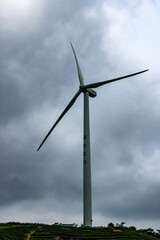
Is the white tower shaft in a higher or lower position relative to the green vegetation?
higher

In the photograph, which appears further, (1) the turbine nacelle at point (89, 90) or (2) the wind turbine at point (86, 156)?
(1) the turbine nacelle at point (89, 90)

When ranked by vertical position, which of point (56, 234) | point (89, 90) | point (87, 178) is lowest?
point (56, 234)

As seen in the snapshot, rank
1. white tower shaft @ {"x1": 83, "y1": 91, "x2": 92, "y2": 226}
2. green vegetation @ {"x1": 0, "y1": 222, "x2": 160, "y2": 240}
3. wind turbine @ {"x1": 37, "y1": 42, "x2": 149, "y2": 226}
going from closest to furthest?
green vegetation @ {"x1": 0, "y1": 222, "x2": 160, "y2": 240}, white tower shaft @ {"x1": 83, "y1": 91, "x2": 92, "y2": 226}, wind turbine @ {"x1": 37, "y1": 42, "x2": 149, "y2": 226}

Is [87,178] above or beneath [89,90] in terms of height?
beneath

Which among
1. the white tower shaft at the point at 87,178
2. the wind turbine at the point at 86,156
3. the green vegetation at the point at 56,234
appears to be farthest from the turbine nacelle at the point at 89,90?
the green vegetation at the point at 56,234

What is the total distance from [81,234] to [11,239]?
38.1 ft

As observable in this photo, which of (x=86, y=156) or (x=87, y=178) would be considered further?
(x=86, y=156)

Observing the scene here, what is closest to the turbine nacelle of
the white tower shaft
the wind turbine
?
the wind turbine

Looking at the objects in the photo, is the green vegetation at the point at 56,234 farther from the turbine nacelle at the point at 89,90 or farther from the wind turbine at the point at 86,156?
the turbine nacelle at the point at 89,90

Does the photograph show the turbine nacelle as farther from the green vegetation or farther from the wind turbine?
the green vegetation

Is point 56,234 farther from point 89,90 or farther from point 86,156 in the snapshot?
point 89,90

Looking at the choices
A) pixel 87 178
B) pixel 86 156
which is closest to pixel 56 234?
pixel 87 178

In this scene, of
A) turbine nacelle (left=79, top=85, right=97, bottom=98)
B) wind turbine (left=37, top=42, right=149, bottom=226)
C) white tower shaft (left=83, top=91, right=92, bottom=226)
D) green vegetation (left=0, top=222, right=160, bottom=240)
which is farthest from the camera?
turbine nacelle (left=79, top=85, right=97, bottom=98)

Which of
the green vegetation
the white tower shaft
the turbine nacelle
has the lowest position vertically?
the green vegetation
